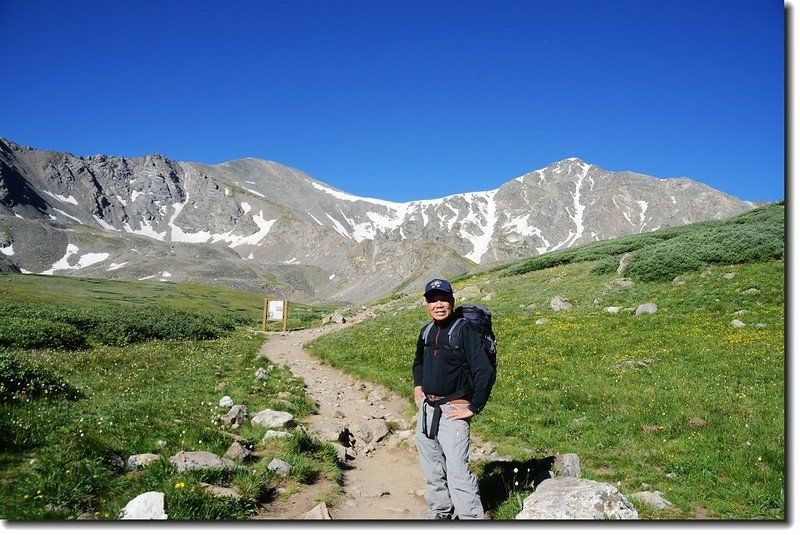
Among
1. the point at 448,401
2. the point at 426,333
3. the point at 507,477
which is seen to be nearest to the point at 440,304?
the point at 426,333

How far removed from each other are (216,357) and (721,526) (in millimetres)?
Result: 22572

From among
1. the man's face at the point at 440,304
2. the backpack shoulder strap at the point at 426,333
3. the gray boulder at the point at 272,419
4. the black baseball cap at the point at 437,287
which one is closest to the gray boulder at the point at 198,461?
the gray boulder at the point at 272,419

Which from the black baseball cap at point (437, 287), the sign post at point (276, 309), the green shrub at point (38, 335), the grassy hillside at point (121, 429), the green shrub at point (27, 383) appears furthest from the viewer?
A: the sign post at point (276, 309)

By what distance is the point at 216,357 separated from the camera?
2391 cm

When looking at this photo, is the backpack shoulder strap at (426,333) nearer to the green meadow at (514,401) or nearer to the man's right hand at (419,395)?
the man's right hand at (419,395)

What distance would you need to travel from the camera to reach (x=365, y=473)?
10.8 metres

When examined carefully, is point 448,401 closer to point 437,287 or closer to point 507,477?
point 437,287

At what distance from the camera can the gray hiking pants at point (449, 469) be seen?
701 centimetres

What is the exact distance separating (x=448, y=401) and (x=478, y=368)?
736mm

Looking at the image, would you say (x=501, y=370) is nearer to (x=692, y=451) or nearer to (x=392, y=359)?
(x=392, y=359)

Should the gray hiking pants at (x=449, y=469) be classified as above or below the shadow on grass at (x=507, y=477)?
above

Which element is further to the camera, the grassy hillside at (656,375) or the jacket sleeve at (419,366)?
the grassy hillside at (656,375)

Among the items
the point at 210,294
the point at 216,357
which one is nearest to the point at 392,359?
the point at 216,357

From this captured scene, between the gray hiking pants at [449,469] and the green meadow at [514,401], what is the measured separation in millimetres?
1180
